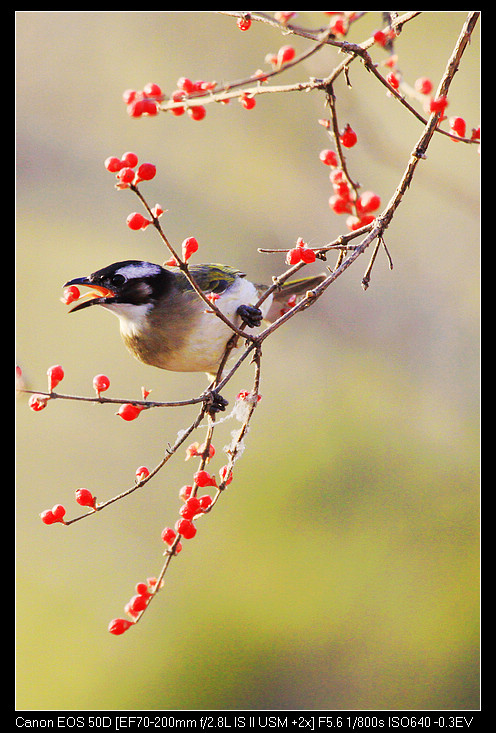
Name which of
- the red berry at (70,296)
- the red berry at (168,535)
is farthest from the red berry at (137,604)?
the red berry at (70,296)

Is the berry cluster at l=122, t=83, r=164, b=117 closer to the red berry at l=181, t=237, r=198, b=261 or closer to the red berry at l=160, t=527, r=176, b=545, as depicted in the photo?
the red berry at l=181, t=237, r=198, b=261

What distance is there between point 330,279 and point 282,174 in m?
4.90

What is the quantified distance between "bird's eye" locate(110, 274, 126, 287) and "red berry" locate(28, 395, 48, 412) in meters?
0.81

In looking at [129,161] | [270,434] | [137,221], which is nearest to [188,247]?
[137,221]

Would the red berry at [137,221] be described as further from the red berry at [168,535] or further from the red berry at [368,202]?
the red berry at [168,535]

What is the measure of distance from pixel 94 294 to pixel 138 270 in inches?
10.7

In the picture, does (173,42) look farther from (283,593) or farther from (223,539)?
(283,593)

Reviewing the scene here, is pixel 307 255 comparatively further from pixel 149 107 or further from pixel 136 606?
pixel 136 606

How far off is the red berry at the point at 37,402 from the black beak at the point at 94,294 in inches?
19.8

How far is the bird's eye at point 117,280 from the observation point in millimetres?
2213

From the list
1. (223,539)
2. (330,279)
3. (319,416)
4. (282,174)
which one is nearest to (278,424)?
(319,416)

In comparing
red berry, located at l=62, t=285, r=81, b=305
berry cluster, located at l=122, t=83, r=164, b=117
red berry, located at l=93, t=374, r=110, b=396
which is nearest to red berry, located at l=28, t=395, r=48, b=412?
red berry, located at l=93, t=374, r=110, b=396

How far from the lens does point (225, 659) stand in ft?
17.1

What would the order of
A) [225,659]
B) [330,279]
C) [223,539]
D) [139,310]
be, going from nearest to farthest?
[330,279], [139,310], [225,659], [223,539]
